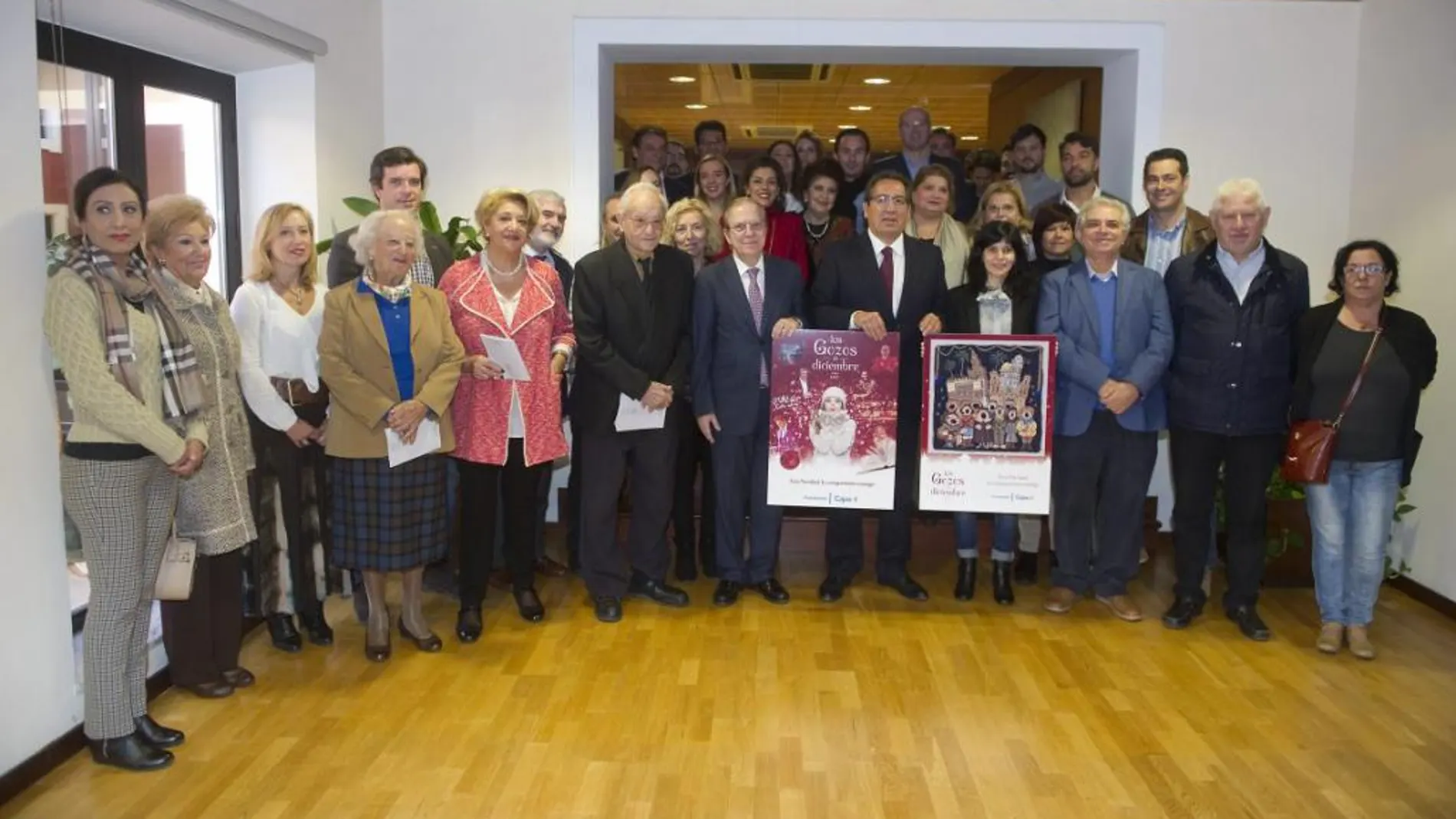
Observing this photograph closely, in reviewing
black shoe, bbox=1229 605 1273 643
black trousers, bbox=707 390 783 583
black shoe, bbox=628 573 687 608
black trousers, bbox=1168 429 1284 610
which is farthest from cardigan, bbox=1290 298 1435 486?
black shoe, bbox=628 573 687 608

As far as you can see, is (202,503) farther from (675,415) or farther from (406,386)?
(675,415)

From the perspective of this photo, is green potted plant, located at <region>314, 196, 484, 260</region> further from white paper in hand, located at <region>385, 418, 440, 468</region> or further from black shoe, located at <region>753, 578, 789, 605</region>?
black shoe, located at <region>753, 578, 789, 605</region>

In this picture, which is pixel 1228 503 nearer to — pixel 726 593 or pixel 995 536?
pixel 995 536

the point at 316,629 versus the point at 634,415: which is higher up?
the point at 634,415

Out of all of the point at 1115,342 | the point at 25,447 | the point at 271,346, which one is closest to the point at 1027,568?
the point at 1115,342

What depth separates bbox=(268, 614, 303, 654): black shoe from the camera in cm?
429

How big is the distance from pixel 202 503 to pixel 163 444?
1.46ft

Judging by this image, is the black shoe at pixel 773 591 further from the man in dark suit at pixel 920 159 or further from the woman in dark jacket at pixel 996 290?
the man in dark suit at pixel 920 159

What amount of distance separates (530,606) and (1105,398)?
234 cm

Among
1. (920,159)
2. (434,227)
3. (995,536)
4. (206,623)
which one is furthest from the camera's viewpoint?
(920,159)

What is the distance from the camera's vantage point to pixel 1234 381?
14.4 ft

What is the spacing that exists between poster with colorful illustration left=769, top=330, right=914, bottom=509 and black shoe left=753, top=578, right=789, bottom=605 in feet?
1.42

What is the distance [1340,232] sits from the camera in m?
5.84

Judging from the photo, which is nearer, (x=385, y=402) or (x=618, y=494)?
(x=385, y=402)
